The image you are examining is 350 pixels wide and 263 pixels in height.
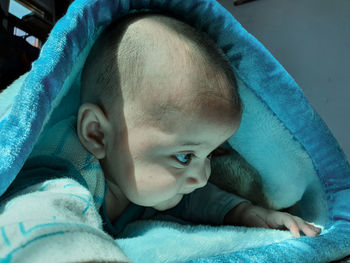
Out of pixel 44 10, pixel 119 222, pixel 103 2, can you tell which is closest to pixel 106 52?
pixel 103 2

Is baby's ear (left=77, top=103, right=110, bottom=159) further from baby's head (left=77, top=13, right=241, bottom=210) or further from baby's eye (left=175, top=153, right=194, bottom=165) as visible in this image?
baby's eye (left=175, top=153, right=194, bottom=165)

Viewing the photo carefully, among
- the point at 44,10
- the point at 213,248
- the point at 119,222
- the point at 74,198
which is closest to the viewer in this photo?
the point at 74,198

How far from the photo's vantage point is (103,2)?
1.68 ft

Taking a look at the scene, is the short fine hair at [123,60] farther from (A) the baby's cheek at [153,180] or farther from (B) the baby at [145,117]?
(A) the baby's cheek at [153,180]

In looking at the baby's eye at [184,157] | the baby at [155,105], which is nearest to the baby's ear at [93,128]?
the baby at [155,105]

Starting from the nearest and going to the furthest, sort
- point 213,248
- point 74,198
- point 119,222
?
point 74,198 → point 213,248 → point 119,222

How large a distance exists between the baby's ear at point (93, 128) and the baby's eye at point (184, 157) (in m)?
0.11

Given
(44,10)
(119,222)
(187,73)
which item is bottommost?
(119,222)

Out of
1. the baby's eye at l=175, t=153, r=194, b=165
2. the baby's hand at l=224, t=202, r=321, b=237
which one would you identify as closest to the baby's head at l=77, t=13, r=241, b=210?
the baby's eye at l=175, t=153, r=194, b=165

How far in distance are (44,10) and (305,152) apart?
122cm

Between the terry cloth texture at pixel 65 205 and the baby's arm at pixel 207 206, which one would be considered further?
the baby's arm at pixel 207 206

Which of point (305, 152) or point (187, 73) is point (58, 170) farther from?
point (305, 152)

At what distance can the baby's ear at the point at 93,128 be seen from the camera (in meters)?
0.52

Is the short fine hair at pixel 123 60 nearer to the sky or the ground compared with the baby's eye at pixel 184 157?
nearer to the sky
